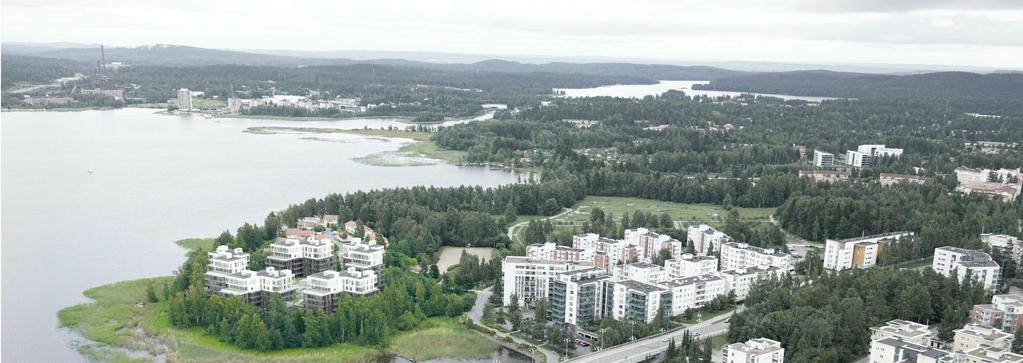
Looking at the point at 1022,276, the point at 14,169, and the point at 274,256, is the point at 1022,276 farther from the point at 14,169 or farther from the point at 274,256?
the point at 14,169

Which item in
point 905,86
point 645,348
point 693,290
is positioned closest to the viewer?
point 645,348

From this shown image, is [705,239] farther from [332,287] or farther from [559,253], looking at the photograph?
[332,287]

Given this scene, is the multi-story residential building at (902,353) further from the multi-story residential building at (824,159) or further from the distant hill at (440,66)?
the distant hill at (440,66)

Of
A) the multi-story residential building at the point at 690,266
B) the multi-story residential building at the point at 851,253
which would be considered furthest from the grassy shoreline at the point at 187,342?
the multi-story residential building at the point at 851,253

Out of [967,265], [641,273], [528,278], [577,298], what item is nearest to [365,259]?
[528,278]

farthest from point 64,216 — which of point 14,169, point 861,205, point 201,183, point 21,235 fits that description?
point 861,205

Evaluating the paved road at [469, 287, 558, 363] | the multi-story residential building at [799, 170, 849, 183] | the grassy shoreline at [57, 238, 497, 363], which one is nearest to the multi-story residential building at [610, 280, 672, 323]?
the paved road at [469, 287, 558, 363]
